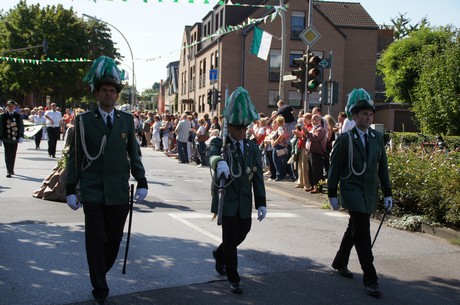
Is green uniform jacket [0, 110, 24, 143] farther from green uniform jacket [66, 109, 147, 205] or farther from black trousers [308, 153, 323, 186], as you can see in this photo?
green uniform jacket [66, 109, 147, 205]

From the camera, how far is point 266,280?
5.79m

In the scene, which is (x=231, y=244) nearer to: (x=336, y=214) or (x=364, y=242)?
(x=364, y=242)

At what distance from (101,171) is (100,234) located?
525mm

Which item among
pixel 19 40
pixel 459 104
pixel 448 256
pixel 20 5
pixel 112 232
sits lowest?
pixel 448 256

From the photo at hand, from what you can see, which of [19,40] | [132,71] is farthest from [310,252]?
[19,40]

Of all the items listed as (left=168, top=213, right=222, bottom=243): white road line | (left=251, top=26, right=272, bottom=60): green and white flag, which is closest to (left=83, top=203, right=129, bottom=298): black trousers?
(left=168, top=213, right=222, bottom=243): white road line

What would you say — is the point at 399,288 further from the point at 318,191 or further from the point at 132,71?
the point at 132,71

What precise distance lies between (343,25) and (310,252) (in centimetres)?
4506

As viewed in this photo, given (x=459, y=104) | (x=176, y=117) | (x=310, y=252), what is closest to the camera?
(x=310, y=252)

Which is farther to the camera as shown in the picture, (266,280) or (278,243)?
(278,243)

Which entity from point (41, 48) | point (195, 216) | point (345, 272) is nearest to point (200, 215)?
point (195, 216)

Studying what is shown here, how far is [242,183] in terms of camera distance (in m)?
5.39

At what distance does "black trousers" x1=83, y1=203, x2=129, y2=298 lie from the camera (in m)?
4.78

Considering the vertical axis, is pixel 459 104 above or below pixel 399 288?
above
